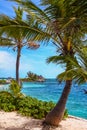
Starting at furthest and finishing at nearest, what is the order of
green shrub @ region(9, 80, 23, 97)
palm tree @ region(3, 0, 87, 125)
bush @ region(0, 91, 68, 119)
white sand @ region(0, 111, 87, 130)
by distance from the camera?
green shrub @ region(9, 80, 23, 97)
bush @ region(0, 91, 68, 119)
white sand @ region(0, 111, 87, 130)
palm tree @ region(3, 0, 87, 125)

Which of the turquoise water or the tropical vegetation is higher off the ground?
the tropical vegetation

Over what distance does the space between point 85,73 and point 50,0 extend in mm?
3121

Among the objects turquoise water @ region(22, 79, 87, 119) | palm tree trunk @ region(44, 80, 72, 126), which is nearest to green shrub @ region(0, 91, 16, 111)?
turquoise water @ region(22, 79, 87, 119)

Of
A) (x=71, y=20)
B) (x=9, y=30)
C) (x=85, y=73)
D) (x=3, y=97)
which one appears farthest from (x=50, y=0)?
(x=3, y=97)

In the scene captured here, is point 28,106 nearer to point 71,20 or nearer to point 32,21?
point 32,21


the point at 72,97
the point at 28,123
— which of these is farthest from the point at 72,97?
the point at 28,123

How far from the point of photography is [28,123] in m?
11.5

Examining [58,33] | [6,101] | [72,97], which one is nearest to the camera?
[58,33]

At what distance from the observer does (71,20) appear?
8.58m

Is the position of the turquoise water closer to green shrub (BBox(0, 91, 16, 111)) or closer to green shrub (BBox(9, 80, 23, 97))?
green shrub (BBox(9, 80, 23, 97))

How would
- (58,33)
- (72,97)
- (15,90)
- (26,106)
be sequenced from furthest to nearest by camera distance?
1. (72,97)
2. (15,90)
3. (26,106)
4. (58,33)

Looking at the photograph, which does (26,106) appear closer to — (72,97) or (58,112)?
→ (58,112)

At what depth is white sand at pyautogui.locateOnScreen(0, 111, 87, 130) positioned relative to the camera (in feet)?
36.4

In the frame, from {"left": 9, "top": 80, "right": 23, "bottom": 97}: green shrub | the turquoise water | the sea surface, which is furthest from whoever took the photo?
the turquoise water
